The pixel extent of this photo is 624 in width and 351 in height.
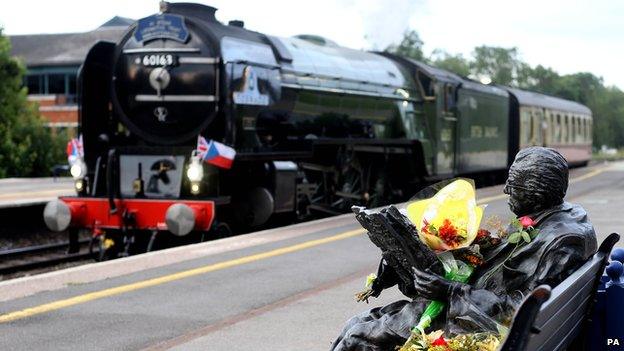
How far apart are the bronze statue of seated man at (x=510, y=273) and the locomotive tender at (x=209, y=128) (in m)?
8.08

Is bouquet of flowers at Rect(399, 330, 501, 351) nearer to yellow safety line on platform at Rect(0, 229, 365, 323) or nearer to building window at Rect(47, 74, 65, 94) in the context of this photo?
yellow safety line on platform at Rect(0, 229, 365, 323)

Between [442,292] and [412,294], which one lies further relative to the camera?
[412,294]

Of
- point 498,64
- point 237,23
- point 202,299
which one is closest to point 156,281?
point 202,299

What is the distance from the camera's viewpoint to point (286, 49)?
14.0 m

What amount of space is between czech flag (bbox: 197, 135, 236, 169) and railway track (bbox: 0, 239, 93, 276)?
86.5 inches

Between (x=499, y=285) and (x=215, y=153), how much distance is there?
8872 mm

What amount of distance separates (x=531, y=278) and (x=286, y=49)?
1101 centimetres

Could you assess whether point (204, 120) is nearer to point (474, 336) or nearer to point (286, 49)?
point (286, 49)

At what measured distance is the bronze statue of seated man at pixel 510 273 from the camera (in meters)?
3.21

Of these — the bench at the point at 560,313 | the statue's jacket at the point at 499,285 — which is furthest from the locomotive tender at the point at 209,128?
the statue's jacket at the point at 499,285

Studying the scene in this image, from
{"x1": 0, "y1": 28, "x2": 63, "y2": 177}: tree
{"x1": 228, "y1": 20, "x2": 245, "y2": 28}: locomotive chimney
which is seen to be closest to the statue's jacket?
{"x1": 228, "y1": 20, "x2": 245, "y2": 28}: locomotive chimney

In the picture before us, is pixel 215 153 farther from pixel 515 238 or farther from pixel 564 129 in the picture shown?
pixel 564 129


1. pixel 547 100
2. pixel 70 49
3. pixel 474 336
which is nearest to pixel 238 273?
pixel 474 336

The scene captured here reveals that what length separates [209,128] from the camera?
1244 cm
